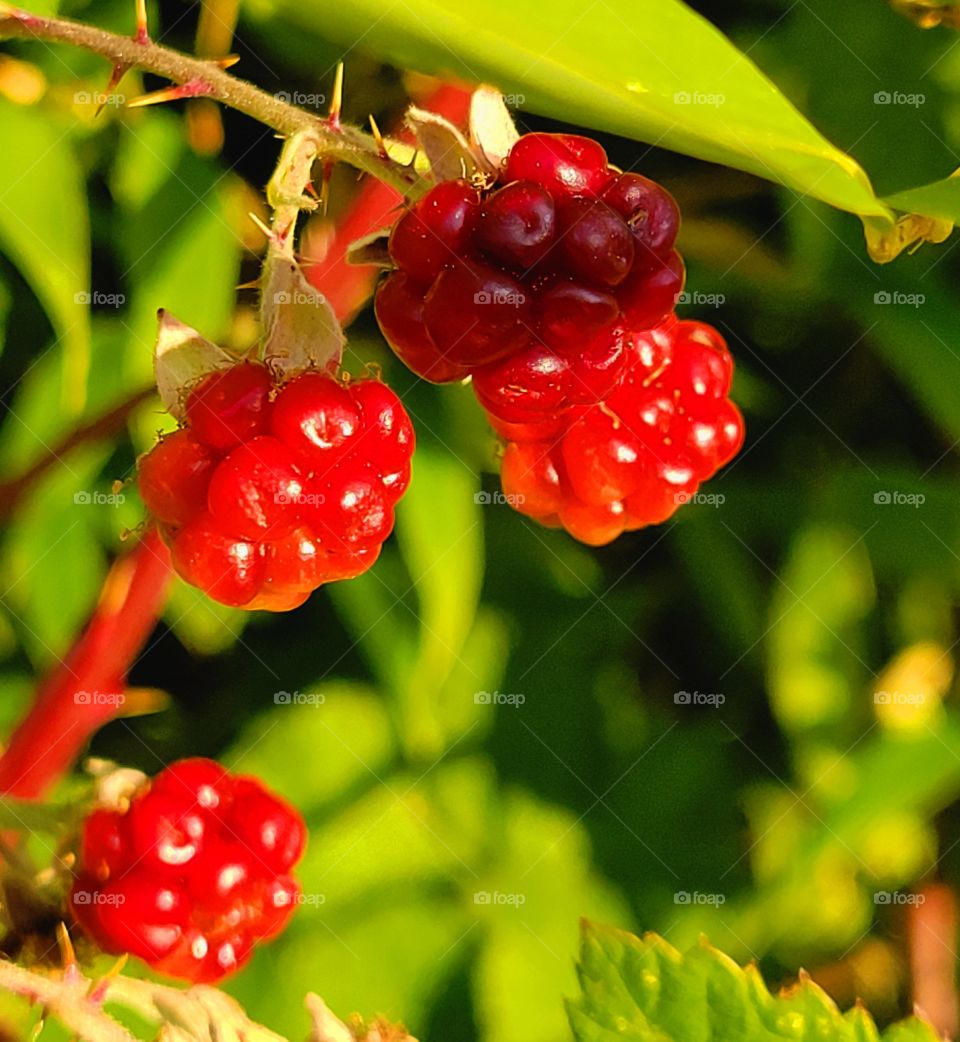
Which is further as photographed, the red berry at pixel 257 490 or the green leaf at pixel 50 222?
the green leaf at pixel 50 222

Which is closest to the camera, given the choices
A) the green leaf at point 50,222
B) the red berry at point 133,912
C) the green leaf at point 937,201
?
the green leaf at point 937,201

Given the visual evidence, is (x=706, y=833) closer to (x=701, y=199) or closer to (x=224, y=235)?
(x=701, y=199)

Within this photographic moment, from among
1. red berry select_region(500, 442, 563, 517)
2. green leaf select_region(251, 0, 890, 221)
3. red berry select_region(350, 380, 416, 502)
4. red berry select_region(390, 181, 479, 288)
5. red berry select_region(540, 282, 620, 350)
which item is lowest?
red berry select_region(500, 442, 563, 517)

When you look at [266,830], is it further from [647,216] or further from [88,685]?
[647,216]

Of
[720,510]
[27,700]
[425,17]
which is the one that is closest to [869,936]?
[720,510]

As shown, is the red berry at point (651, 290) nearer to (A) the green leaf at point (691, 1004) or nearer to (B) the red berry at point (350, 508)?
(B) the red berry at point (350, 508)

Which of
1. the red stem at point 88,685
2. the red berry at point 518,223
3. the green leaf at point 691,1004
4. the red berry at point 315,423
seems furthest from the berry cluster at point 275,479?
the green leaf at point 691,1004

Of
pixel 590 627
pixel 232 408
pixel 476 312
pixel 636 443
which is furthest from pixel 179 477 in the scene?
pixel 590 627

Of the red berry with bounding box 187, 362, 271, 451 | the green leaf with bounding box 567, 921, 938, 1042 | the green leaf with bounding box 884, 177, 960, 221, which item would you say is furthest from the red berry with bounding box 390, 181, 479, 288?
the green leaf with bounding box 567, 921, 938, 1042

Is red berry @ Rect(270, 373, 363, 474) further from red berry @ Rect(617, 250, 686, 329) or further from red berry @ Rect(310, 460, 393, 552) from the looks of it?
red berry @ Rect(617, 250, 686, 329)
